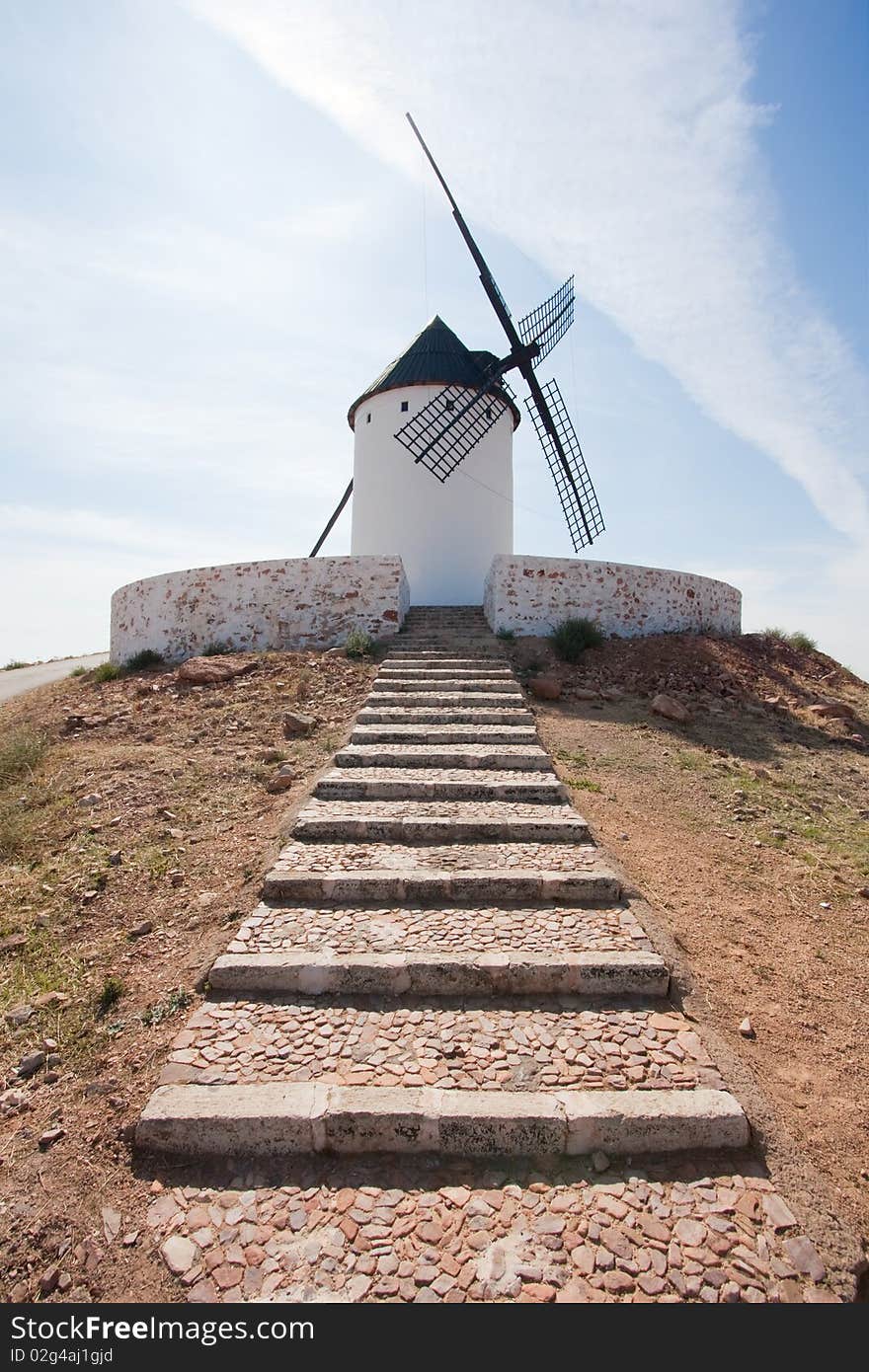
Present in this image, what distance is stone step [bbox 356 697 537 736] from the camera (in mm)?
7340

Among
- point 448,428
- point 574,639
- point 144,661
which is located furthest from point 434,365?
point 144,661

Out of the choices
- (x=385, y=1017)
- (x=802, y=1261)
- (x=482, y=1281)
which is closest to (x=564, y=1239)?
(x=482, y=1281)

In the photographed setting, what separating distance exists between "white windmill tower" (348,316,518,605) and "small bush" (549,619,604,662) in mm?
3516

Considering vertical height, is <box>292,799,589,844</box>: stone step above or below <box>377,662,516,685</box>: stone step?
below

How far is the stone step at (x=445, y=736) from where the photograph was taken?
683 cm

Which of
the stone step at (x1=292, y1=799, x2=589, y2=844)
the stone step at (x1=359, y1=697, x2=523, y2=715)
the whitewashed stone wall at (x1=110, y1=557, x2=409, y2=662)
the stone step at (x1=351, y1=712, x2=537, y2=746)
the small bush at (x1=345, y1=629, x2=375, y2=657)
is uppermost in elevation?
the whitewashed stone wall at (x1=110, y1=557, x2=409, y2=662)

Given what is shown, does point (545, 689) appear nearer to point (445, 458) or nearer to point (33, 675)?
point (445, 458)

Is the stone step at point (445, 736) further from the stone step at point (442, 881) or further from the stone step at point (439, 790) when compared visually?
the stone step at point (442, 881)

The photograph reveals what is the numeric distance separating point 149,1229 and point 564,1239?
144cm

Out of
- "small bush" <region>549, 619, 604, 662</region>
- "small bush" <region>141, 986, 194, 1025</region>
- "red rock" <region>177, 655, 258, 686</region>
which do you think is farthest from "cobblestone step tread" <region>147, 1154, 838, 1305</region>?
"small bush" <region>549, 619, 604, 662</region>

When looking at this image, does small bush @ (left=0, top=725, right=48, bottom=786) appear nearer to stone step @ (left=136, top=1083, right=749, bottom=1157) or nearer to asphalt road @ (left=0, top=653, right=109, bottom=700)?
stone step @ (left=136, top=1083, right=749, bottom=1157)

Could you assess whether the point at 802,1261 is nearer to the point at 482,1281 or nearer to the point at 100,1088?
the point at 482,1281

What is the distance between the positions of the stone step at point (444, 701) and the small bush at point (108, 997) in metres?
4.51
